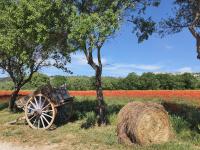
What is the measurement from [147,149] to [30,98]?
8.74 meters

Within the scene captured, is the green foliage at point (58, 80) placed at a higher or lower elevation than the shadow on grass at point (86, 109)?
higher

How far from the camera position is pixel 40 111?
2059 cm

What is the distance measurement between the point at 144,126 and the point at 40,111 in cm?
745

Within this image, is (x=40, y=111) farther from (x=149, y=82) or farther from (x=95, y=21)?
(x=149, y=82)

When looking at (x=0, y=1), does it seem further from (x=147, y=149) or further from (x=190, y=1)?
(x=147, y=149)

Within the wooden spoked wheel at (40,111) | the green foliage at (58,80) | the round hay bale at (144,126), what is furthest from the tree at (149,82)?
the round hay bale at (144,126)

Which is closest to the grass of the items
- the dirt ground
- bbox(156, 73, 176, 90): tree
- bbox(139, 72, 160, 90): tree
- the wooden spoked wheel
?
the dirt ground

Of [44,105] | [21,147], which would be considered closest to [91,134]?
[21,147]

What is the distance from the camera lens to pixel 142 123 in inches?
563

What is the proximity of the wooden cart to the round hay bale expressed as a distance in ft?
19.0

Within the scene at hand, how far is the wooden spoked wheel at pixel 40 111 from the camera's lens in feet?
66.7

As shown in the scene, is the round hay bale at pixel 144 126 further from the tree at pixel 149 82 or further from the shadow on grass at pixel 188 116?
the tree at pixel 149 82

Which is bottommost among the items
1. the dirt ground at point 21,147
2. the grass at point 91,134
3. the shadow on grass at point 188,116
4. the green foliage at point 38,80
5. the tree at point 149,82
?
the dirt ground at point 21,147

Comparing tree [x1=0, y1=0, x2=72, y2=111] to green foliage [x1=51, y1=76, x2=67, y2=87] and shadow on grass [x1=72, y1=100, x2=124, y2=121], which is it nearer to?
shadow on grass [x1=72, y1=100, x2=124, y2=121]
